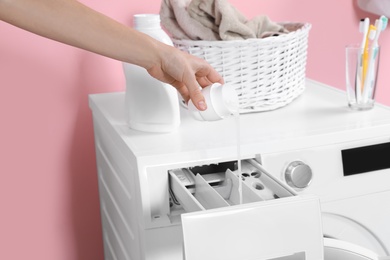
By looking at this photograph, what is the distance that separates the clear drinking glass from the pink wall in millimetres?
464

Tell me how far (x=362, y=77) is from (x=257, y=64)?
0.81 ft

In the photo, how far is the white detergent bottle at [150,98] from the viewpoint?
1253 millimetres

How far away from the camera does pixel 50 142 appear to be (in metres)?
1.65

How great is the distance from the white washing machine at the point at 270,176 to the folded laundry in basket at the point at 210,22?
0.59 ft

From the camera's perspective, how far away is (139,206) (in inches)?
44.5

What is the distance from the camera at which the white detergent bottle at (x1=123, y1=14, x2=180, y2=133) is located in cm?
125

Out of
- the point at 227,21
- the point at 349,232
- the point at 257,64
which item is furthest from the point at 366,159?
the point at 227,21

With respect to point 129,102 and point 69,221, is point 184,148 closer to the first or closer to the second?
point 129,102

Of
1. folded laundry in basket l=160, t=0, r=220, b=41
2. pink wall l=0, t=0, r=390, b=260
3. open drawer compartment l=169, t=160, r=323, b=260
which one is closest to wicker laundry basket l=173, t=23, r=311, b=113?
folded laundry in basket l=160, t=0, r=220, b=41

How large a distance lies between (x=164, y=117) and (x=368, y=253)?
469 mm

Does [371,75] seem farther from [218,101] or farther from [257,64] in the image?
[218,101]

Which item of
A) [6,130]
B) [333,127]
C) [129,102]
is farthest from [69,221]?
[333,127]

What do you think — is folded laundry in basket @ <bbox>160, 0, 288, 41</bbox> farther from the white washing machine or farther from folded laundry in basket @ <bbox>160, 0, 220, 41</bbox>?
the white washing machine

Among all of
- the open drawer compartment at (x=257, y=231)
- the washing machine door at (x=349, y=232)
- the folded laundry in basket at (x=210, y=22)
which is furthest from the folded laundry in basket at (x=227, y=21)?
the open drawer compartment at (x=257, y=231)
